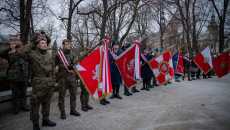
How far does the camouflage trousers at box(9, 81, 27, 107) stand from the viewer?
14.2 feet

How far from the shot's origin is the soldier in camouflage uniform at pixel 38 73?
308 cm

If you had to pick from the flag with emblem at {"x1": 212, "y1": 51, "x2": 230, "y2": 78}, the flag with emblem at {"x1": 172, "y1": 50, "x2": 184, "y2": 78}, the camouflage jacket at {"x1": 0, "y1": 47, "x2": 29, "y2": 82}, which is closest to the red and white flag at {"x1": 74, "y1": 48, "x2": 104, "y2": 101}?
the camouflage jacket at {"x1": 0, "y1": 47, "x2": 29, "y2": 82}

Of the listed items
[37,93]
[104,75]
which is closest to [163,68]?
[104,75]

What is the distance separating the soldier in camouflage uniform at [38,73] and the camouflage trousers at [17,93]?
5.60 ft

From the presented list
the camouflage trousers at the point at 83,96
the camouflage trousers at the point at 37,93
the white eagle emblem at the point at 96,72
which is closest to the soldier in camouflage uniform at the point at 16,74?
the camouflage trousers at the point at 37,93

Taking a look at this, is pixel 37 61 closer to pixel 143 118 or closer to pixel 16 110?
pixel 16 110

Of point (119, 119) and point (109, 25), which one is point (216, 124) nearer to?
point (119, 119)

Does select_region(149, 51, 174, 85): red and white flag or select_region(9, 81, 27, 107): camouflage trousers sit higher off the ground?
select_region(149, 51, 174, 85): red and white flag

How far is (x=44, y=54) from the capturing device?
3.31 meters

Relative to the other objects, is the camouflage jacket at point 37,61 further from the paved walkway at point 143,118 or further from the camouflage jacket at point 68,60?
the paved walkway at point 143,118

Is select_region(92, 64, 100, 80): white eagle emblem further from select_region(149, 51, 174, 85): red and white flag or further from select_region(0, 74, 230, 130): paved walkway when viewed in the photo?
select_region(149, 51, 174, 85): red and white flag

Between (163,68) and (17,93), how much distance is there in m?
5.74

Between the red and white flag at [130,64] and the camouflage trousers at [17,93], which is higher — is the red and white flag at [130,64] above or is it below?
above

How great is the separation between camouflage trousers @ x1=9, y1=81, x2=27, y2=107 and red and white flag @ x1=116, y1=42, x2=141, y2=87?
10.8ft
